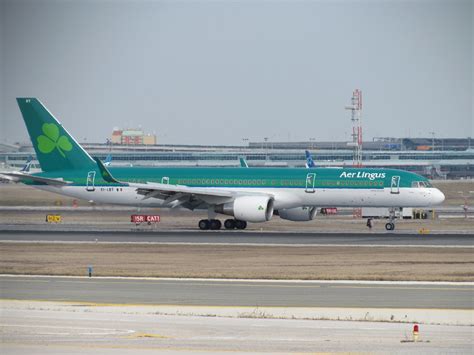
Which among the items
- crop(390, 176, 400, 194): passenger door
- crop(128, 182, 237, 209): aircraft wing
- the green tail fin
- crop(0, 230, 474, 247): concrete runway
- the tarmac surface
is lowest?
the tarmac surface

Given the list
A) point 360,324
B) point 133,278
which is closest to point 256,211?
point 133,278

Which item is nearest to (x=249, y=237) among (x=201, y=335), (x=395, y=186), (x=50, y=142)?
(x=395, y=186)

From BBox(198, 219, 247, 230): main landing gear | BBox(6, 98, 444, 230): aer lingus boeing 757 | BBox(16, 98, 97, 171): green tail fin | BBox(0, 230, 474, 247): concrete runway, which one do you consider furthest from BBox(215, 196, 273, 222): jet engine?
BBox(16, 98, 97, 171): green tail fin

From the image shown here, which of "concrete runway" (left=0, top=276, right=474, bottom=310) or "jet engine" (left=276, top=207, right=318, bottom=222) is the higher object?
"jet engine" (left=276, top=207, right=318, bottom=222)

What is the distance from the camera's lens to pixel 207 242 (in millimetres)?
56344

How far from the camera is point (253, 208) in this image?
66000 mm

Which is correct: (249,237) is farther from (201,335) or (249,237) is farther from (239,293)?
(201,335)

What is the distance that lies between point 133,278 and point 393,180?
32.8m

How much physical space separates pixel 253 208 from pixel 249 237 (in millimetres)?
→ 5704

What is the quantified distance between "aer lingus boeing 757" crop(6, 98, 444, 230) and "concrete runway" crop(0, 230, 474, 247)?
3504mm

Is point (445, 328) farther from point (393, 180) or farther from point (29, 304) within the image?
point (393, 180)

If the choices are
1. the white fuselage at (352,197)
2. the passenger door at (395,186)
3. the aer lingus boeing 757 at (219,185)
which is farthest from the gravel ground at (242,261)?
the passenger door at (395,186)

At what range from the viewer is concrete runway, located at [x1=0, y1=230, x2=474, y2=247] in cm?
5625

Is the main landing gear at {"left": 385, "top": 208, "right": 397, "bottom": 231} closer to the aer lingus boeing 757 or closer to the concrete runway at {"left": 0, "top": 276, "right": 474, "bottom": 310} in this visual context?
the aer lingus boeing 757
